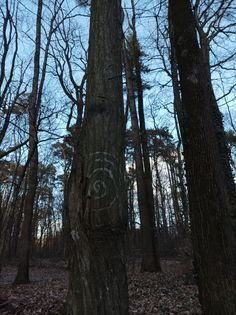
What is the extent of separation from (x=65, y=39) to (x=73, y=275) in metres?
15.6

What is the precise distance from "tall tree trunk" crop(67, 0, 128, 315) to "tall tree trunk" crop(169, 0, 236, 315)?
1639 mm

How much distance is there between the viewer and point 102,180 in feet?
6.91

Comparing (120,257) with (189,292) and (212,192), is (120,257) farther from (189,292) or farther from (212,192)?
(189,292)

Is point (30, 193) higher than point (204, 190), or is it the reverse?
point (30, 193)

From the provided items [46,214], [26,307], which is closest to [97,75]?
[26,307]

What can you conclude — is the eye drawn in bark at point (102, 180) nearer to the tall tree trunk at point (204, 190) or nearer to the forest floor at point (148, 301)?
the tall tree trunk at point (204, 190)

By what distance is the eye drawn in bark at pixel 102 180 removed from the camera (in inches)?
80.1

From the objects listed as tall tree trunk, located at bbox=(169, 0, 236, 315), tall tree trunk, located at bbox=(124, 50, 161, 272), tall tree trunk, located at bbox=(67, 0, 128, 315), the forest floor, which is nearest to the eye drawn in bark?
tall tree trunk, located at bbox=(67, 0, 128, 315)

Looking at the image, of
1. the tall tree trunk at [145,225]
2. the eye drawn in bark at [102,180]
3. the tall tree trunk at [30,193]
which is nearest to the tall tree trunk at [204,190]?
the eye drawn in bark at [102,180]

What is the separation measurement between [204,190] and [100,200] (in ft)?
6.26

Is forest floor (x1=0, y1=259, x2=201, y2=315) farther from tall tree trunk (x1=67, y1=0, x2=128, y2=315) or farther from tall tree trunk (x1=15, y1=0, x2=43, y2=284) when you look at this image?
tall tree trunk (x1=15, y1=0, x2=43, y2=284)

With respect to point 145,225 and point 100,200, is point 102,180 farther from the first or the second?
point 145,225

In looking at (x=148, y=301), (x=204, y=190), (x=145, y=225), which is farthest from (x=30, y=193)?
(x=204, y=190)

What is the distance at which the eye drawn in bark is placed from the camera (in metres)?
2.03
